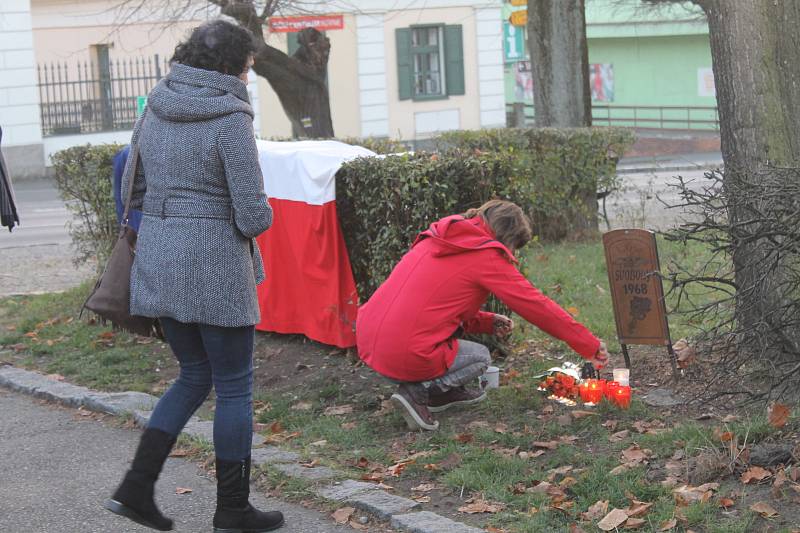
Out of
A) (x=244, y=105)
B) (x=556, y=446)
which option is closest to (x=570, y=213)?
(x=556, y=446)

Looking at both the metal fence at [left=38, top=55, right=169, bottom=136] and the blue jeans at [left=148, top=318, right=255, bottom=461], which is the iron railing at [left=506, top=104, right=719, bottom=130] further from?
the blue jeans at [left=148, top=318, right=255, bottom=461]

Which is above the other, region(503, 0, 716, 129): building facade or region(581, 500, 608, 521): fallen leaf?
region(503, 0, 716, 129): building facade

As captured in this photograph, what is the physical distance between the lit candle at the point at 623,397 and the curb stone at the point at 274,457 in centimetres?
146

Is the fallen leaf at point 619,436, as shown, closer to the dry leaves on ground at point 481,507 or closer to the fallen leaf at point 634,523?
the dry leaves on ground at point 481,507

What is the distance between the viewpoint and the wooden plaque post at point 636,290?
249 inches

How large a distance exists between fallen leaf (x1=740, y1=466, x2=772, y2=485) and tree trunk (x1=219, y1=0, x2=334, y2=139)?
14202 mm

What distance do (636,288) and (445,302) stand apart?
129cm

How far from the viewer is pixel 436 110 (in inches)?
1314

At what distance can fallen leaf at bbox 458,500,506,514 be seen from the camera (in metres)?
4.71

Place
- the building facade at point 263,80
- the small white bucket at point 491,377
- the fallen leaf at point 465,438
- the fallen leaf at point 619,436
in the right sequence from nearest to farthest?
the fallen leaf at point 619,436 < the fallen leaf at point 465,438 < the small white bucket at point 491,377 < the building facade at point 263,80

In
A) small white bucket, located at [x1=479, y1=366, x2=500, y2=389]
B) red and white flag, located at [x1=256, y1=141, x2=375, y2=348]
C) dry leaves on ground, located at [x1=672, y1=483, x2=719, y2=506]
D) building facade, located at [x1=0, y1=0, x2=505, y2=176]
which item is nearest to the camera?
dry leaves on ground, located at [x1=672, y1=483, x2=719, y2=506]

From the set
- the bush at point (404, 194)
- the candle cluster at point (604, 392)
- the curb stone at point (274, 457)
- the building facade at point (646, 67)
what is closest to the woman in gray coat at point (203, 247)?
the curb stone at point (274, 457)

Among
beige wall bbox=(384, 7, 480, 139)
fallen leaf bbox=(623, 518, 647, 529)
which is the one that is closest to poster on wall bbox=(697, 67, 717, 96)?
beige wall bbox=(384, 7, 480, 139)

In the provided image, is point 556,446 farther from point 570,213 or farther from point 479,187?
point 570,213
